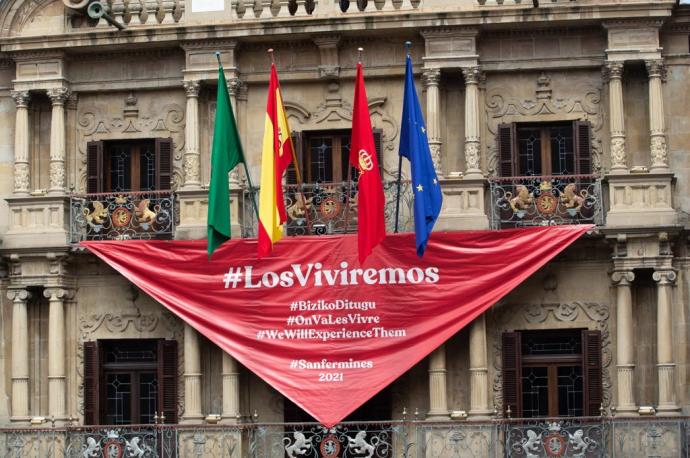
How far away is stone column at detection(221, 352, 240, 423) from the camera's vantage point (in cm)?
3231

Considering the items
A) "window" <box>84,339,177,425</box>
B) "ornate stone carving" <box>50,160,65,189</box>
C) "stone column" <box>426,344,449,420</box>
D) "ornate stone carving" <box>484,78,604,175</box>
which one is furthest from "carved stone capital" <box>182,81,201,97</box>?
"stone column" <box>426,344,449,420</box>

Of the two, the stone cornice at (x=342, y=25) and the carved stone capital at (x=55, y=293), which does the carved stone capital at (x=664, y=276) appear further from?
the carved stone capital at (x=55, y=293)

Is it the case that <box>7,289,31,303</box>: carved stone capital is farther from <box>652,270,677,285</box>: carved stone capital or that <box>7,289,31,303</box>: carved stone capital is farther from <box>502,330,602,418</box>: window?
<box>652,270,677,285</box>: carved stone capital

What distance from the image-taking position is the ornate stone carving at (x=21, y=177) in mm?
33688

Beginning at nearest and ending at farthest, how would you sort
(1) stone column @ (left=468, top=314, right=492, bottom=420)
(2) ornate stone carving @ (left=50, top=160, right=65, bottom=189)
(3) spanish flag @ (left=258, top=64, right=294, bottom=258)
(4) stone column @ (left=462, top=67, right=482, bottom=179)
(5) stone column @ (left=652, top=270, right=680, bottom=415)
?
(3) spanish flag @ (left=258, top=64, right=294, bottom=258), (5) stone column @ (left=652, top=270, right=680, bottom=415), (1) stone column @ (left=468, top=314, right=492, bottom=420), (4) stone column @ (left=462, top=67, right=482, bottom=179), (2) ornate stone carving @ (left=50, top=160, right=65, bottom=189)

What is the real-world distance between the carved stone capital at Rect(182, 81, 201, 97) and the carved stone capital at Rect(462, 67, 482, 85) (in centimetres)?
532

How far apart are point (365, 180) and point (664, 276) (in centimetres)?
600

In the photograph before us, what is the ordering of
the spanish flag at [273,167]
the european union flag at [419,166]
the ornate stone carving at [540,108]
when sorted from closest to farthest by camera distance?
1. the european union flag at [419,166]
2. the spanish flag at [273,167]
3. the ornate stone carving at [540,108]

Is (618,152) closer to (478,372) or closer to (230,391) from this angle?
(478,372)

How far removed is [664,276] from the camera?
31.5m

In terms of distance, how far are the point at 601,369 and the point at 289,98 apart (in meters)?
8.21

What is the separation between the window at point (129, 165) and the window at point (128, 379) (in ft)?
10.4

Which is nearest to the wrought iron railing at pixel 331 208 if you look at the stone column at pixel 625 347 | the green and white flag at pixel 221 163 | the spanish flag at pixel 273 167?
the spanish flag at pixel 273 167

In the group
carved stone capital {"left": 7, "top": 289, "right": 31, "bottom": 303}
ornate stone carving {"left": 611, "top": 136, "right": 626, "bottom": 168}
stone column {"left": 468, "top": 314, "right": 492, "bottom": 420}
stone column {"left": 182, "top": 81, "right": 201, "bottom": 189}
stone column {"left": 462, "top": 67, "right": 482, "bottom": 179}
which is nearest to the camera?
stone column {"left": 468, "top": 314, "right": 492, "bottom": 420}
